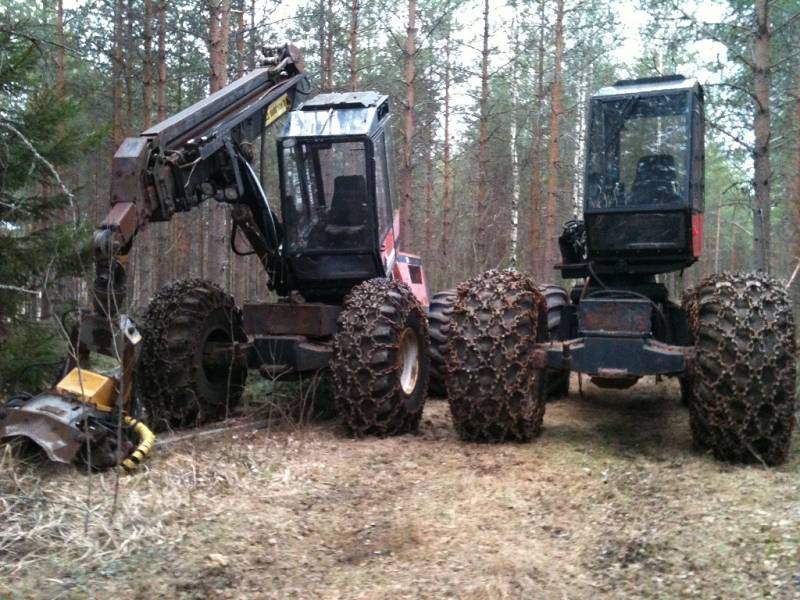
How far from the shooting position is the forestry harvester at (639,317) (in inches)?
215

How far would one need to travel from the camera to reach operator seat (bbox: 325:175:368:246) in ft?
25.6

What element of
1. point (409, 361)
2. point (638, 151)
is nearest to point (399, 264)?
point (409, 361)

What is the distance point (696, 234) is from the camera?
7.01 metres

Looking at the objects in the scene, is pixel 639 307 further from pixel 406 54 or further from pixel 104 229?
pixel 406 54

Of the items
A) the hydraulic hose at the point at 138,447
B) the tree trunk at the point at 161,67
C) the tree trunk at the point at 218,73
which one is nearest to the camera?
the hydraulic hose at the point at 138,447

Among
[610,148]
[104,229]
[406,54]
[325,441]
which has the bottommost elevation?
[325,441]

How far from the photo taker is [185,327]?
725 centimetres

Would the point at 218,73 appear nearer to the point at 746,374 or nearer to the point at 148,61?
the point at 148,61

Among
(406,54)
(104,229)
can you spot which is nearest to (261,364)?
(104,229)

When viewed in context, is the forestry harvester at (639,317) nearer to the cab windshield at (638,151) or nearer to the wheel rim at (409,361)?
the cab windshield at (638,151)

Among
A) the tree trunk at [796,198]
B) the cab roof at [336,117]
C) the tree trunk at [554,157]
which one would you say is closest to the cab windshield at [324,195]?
the cab roof at [336,117]

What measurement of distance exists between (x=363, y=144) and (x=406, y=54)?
9.25 metres

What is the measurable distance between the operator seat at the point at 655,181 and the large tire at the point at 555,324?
1.34m

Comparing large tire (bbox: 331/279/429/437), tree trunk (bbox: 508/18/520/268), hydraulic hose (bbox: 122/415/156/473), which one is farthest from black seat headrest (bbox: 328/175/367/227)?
tree trunk (bbox: 508/18/520/268)
